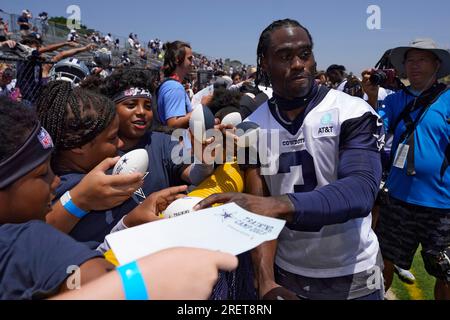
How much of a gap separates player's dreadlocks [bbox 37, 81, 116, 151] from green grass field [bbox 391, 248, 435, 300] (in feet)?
11.2

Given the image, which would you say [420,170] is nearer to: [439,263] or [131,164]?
[439,263]

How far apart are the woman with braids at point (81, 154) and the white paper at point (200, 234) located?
1.84 ft

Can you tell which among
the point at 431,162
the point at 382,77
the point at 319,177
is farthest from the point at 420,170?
the point at 319,177

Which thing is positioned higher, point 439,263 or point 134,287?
point 134,287

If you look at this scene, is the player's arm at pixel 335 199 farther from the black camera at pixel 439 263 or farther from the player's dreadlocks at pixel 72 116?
the black camera at pixel 439 263

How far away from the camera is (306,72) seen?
67.7 inches

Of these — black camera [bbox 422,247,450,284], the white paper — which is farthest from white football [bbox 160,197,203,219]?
black camera [bbox 422,247,450,284]

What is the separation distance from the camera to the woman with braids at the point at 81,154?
1514 mm

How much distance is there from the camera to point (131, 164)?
5.27 feet

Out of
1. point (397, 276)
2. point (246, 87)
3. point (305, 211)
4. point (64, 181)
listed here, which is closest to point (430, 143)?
point (397, 276)

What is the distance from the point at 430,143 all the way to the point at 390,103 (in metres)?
0.60

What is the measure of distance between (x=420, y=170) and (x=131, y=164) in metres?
2.54

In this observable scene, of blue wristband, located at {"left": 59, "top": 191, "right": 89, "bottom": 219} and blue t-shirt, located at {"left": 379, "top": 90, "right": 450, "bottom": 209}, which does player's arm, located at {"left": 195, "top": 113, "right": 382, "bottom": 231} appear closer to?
blue wristband, located at {"left": 59, "top": 191, "right": 89, "bottom": 219}

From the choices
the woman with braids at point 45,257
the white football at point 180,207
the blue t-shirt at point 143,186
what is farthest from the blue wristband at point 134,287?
the blue t-shirt at point 143,186
